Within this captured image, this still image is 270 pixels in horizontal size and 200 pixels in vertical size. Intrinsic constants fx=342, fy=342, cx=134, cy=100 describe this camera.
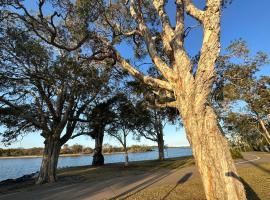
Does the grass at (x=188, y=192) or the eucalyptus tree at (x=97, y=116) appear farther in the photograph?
the eucalyptus tree at (x=97, y=116)

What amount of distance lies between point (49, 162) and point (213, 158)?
59.3 feet

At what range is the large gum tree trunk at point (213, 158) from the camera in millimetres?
7242

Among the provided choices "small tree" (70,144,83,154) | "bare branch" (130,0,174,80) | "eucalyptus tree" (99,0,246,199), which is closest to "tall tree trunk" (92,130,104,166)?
"bare branch" (130,0,174,80)

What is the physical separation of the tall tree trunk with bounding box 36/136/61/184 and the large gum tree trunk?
16.9m

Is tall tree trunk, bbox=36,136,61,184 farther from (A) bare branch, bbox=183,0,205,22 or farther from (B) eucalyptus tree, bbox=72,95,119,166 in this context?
(A) bare branch, bbox=183,0,205,22

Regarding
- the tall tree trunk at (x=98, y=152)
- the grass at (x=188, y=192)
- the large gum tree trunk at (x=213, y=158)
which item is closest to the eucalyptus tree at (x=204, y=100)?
the large gum tree trunk at (x=213, y=158)

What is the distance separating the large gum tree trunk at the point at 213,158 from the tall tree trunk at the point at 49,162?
16.9 meters

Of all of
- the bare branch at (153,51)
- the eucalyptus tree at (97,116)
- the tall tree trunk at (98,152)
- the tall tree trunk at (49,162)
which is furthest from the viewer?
the tall tree trunk at (98,152)

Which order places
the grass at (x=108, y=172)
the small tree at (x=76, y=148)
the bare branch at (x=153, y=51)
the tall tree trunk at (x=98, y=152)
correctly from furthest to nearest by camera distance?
1. the small tree at (x=76, y=148)
2. the tall tree trunk at (x=98, y=152)
3. the grass at (x=108, y=172)
4. the bare branch at (x=153, y=51)

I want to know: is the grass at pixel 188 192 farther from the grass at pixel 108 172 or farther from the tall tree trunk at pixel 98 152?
the tall tree trunk at pixel 98 152

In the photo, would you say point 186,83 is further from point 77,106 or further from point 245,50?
point 77,106

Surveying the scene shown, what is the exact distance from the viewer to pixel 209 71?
8141mm

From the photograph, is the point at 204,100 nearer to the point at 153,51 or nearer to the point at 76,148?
the point at 153,51

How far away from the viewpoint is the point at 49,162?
2355 cm
